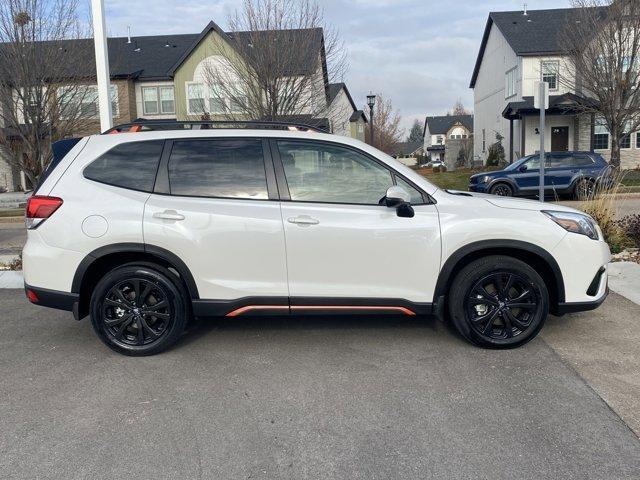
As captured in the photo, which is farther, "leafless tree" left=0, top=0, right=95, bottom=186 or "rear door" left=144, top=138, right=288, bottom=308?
"leafless tree" left=0, top=0, right=95, bottom=186

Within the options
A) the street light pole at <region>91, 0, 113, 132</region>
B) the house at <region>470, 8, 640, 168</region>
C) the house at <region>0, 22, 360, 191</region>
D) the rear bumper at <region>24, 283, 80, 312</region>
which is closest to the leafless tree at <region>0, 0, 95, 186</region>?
the house at <region>0, 22, 360, 191</region>

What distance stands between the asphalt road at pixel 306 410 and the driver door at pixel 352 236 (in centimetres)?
56

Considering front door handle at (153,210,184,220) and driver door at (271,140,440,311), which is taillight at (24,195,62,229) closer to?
front door handle at (153,210,184,220)

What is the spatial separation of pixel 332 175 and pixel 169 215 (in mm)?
1335

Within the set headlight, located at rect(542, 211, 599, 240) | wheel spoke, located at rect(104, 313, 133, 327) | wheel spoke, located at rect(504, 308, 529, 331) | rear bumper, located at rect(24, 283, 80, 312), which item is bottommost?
wheel spoke, located at rect(504, 308, 529, 331)

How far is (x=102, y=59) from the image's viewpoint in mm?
8367

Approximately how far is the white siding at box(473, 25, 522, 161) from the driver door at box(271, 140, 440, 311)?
88.8ft

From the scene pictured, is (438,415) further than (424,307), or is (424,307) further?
(424,307)

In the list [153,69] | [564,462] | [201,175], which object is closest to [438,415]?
[564,462]

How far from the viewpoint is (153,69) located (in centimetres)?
3241

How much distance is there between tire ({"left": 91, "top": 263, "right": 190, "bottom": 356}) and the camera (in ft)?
14.9

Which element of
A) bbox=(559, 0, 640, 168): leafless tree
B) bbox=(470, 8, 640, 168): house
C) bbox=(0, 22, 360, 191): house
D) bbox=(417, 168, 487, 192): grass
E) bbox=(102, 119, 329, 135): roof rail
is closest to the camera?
bbox=(102, 119, 329, 135): roof rail

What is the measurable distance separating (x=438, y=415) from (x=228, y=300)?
1.88 metres

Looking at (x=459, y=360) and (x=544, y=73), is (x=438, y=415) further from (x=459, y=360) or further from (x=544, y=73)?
(x=544, y=73)
